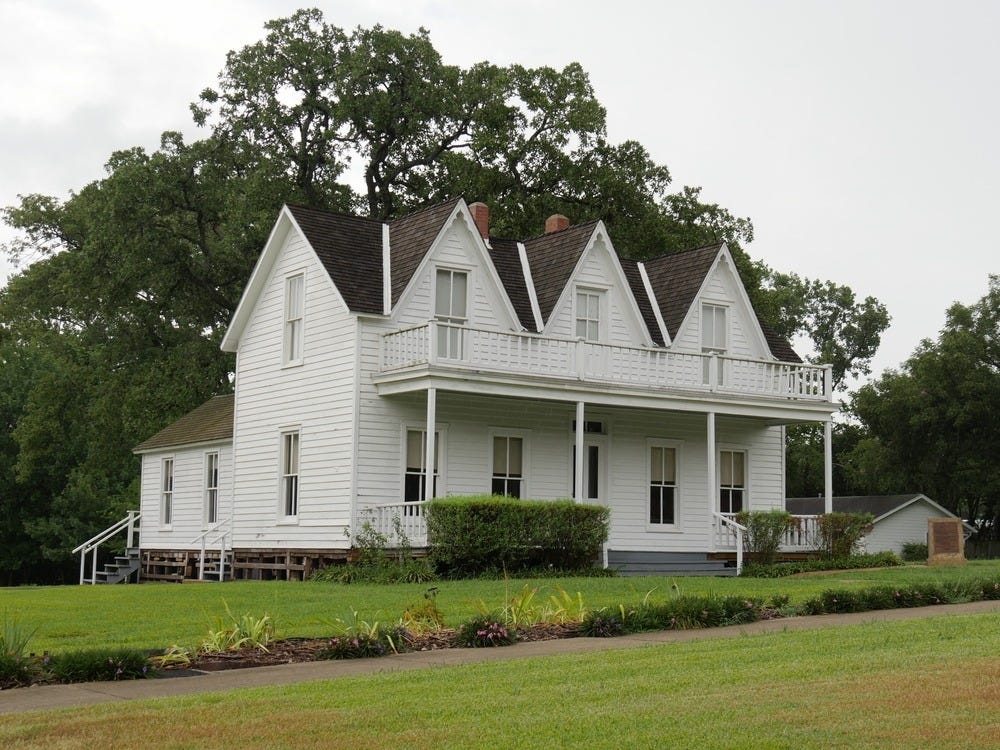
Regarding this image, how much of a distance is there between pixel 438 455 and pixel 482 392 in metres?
2.48

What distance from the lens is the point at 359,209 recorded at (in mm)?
46406

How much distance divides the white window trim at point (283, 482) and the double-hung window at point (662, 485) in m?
8.63

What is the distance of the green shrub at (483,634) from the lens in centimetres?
1426

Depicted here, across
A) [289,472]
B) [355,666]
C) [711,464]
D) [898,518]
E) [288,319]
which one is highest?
[288,319]

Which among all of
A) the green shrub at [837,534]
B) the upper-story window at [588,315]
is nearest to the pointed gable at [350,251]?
the upper-story window at [588,315]

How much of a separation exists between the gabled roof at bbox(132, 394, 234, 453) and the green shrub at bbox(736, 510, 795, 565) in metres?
13.2

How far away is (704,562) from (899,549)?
29.8 meters

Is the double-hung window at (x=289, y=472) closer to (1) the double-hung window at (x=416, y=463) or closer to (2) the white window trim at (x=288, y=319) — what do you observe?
(2) the white window trim at (x=288, y=319)

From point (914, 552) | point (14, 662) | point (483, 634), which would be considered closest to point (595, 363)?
point (483, 634)

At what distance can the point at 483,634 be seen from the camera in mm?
14258

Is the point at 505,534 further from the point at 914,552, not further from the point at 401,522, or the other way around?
the point at 914,552

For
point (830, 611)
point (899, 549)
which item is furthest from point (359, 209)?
point (830, 611)

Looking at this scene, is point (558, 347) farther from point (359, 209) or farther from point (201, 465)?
point (359, 209)

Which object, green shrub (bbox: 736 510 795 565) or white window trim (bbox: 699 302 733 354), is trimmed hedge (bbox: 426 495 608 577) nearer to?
green shrub (bbox: 736 510 795 565)
